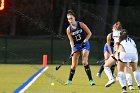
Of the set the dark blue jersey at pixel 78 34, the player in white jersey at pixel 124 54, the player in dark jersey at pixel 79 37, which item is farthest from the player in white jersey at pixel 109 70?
the dark blue jersey at pixel 78 34

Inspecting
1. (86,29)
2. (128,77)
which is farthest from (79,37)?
(128,77)

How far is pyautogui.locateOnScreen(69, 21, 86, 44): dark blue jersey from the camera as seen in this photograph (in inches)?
663

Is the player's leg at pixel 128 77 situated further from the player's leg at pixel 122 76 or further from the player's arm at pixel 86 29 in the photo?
the player's arm at pixel 86 29

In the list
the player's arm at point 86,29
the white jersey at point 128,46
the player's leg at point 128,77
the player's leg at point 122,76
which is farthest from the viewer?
the player's arm at point 86,29

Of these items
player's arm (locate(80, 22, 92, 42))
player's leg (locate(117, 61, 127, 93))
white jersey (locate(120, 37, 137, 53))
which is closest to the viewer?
player's leg (locate(117, 61, 127, 93))

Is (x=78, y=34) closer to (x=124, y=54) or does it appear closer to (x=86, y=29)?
(x=86, y=29)

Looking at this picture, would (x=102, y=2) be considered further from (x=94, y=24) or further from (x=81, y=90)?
(x=81, y=90)

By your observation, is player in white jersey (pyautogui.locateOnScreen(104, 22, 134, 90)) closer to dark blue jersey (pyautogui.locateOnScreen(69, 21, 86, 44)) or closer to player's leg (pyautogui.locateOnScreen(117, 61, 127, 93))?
player's leg (pyautogui.locateOnScreen(117, 61, 127, 93))

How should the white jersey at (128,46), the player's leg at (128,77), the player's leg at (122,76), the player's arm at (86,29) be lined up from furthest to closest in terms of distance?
the player's arm at (86,29)
the player's leg at (128,77)
the white jersey at (128,46)
the player's leg at (122,76)

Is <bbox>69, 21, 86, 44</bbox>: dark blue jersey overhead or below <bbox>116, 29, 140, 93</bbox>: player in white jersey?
overhead

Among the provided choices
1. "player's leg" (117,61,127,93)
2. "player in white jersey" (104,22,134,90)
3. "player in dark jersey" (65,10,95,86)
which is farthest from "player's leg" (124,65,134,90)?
"player in dark jersey" (65,10,95,86)

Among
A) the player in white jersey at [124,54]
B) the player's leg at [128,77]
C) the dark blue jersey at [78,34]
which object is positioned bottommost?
the player's leg at [128,77]

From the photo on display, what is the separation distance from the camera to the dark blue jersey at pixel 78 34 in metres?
16.8

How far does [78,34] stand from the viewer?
1691 cm
